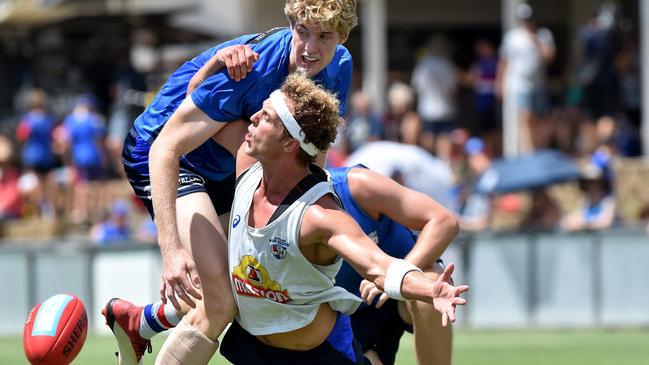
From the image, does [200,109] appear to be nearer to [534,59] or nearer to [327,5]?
[327,5]

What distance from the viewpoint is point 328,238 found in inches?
229

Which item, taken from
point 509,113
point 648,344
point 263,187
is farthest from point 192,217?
point 509,113

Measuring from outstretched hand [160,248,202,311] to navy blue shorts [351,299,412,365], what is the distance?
4.62ft

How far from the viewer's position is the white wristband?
557cm

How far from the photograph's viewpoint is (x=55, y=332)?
22.9 feet

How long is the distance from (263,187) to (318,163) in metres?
0.44

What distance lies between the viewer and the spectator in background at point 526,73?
15469mm

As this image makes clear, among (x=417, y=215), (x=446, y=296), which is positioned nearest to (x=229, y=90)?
(x=417, y=215)

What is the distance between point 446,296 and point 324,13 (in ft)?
5.27

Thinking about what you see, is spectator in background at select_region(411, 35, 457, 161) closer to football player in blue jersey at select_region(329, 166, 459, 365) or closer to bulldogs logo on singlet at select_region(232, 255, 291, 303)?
football player in blue jersey at select_region(329, 166, 459, 365)

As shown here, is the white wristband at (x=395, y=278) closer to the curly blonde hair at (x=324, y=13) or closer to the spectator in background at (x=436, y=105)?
the curly blonde hair at (x=324, y=13)

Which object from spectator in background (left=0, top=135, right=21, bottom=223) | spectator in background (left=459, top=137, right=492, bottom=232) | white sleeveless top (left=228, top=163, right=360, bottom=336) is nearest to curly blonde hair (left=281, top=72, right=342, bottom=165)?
white sleeveless top (left=228, top=163, right=360, bottom=336)

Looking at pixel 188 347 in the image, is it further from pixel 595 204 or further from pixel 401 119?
pixel 401 119

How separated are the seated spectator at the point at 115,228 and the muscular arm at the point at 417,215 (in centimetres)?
919
